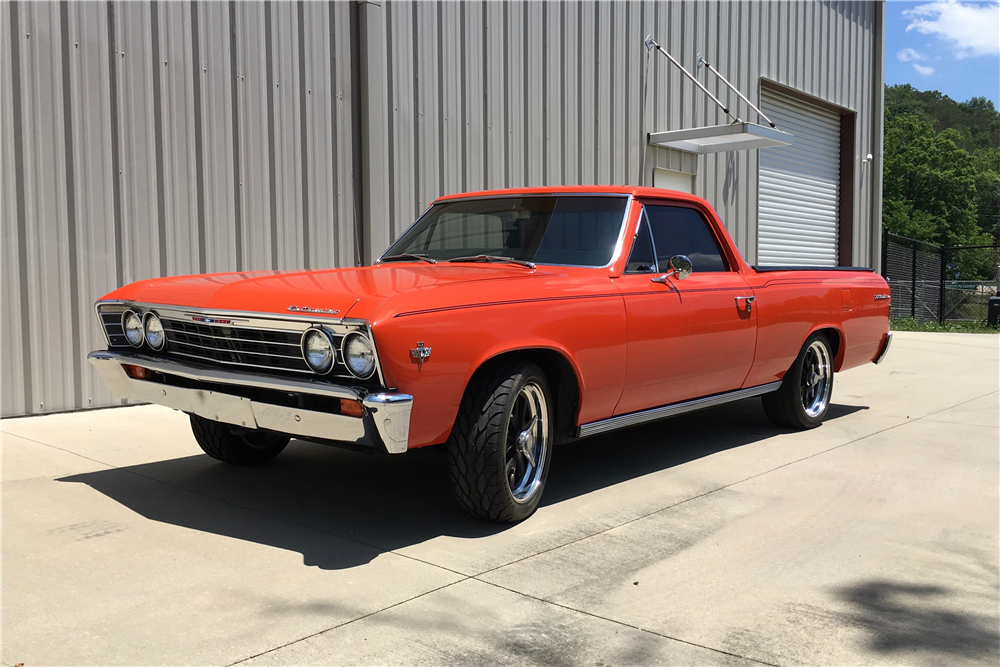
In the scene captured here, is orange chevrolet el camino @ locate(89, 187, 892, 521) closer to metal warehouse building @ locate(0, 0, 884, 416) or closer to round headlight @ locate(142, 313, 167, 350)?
round headlight @ locate(142, 313, 167, 350)

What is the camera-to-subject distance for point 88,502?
4328mm

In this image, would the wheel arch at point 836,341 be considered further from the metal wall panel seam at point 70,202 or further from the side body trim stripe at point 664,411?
the metal wall panel seam at point 70,202

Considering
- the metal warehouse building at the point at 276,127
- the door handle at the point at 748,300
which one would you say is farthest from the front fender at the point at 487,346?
the metal warehouse building at the point at 276,127

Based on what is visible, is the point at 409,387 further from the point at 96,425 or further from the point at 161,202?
the point at 161,202

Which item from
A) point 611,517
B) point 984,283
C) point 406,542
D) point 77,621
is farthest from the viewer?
point 984,283

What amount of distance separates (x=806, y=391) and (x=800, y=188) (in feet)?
37.3

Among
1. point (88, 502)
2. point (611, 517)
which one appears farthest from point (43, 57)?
point (611, 517)

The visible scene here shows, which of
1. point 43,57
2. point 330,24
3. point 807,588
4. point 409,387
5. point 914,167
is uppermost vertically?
point 914,167

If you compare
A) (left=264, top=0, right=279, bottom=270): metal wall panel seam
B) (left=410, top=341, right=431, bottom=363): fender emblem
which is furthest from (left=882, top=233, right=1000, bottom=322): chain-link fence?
(left=410, top=341, right=431, bottom=363): fender emblem

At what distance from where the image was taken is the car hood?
3539mm

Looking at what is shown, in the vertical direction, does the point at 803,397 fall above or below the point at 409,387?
below

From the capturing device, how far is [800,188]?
16.9 meters

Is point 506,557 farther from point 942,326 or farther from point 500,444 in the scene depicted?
point 942,326

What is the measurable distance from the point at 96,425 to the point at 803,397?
16.8 ft
